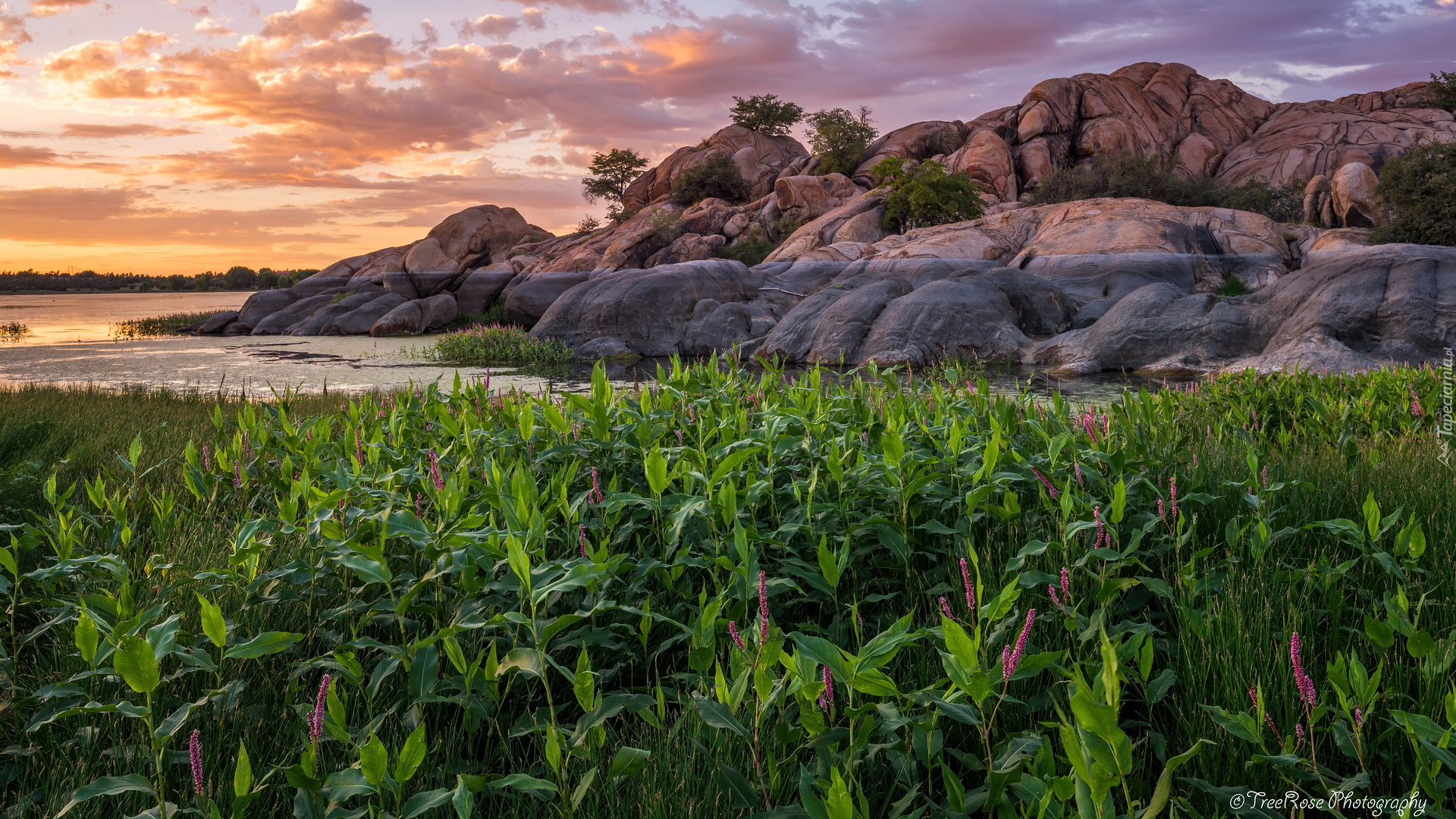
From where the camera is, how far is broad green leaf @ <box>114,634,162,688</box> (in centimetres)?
162

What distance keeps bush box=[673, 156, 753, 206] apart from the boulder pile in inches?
49.4

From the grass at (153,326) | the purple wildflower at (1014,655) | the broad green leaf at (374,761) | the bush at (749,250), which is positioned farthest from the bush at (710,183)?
the broad green leaf at (374,761)

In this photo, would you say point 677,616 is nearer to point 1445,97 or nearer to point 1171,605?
point 1171,605

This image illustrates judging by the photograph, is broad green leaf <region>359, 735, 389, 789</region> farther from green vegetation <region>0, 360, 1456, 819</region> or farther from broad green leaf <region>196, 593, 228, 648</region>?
broad green leaf <region>196, 593, 228, 648</region>

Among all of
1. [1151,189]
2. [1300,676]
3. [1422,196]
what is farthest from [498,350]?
[1151,189]

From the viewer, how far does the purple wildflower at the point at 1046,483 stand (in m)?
3.13

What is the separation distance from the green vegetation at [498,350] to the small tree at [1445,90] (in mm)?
55631

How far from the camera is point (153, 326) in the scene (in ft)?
121

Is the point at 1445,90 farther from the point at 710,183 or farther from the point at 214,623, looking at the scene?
the point at 214,623

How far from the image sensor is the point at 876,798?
2.02 meters

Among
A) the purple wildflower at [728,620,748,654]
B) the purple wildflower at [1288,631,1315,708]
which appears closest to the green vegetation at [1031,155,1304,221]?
the purple wildflower at [1288,631,1315,708]

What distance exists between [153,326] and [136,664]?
144ft

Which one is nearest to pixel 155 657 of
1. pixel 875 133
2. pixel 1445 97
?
pixel 875 133

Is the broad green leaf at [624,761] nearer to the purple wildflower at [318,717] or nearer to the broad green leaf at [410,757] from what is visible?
the broad green leaf at [410,757]
